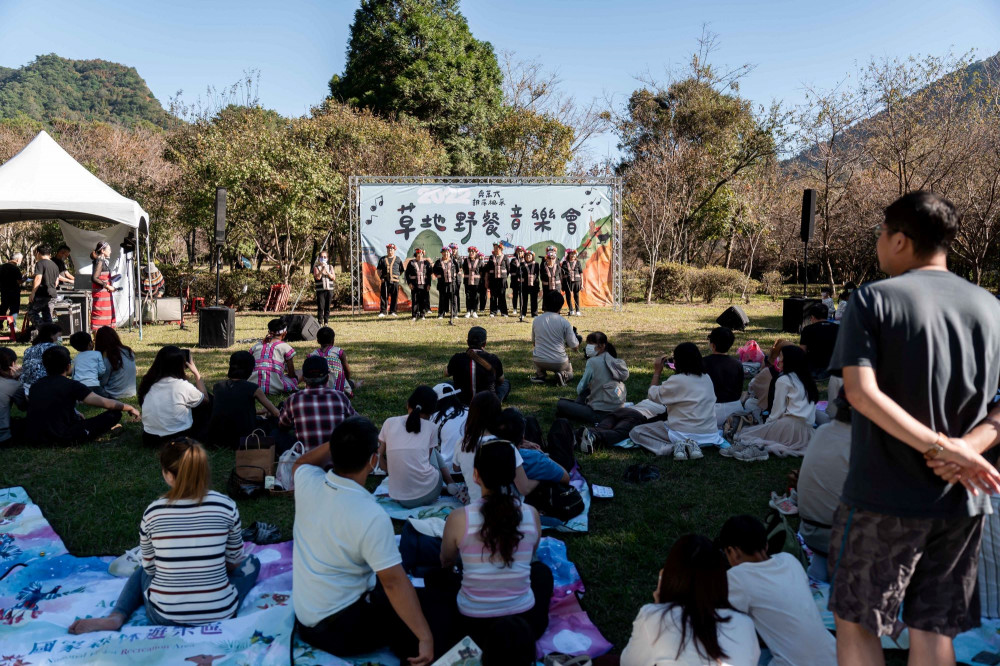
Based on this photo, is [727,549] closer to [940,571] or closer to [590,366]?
[940,571]

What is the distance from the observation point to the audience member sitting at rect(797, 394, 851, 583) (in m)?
3.52

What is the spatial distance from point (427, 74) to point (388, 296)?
46.3 ft

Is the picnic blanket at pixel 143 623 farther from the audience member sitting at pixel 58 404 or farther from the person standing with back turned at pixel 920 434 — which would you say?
the audience member sitting at pixel 58 404

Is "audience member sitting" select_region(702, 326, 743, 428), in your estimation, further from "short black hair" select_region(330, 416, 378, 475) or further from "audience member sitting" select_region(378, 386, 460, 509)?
"short black hair" select_region(330, 416, 378, 475)

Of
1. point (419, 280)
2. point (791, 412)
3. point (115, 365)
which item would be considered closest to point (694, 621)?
point (791, 412)

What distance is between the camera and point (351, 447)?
2537 mm

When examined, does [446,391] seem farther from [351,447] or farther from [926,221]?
[926,221]

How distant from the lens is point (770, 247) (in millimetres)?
25891

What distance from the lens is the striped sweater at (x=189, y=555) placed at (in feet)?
9.58

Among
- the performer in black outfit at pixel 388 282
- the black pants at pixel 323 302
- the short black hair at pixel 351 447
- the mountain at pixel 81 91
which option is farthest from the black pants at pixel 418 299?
the mountain at pixel 81 91

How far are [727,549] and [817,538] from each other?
1.09m

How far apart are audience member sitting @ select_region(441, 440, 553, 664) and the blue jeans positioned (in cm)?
113

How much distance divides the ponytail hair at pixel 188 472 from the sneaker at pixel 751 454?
155 inches

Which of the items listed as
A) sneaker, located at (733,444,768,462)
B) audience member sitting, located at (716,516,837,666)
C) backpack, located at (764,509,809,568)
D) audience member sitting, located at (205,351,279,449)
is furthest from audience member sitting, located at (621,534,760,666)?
audience member sitting, located at (205,351,279,449)
